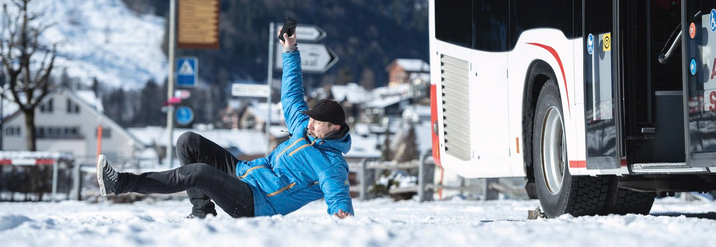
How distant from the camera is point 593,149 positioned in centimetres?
734

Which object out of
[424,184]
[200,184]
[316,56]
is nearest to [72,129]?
[424,184]

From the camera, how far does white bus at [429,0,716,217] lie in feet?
21.3

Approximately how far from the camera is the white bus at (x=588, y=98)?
6.48m

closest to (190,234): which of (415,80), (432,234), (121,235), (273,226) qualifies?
(121,235)

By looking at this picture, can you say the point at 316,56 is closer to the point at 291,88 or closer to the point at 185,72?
the point at 185,72

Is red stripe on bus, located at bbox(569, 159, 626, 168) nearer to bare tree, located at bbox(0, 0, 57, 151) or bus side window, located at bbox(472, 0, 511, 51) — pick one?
bus side window, located at bbox(472, 0, 511, 51)

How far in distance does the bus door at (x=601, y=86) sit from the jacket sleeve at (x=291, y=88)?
1.88m

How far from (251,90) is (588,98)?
11.3m

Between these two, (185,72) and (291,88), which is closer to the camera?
(291,88)

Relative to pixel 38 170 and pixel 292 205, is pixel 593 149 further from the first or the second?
pixel 38 170

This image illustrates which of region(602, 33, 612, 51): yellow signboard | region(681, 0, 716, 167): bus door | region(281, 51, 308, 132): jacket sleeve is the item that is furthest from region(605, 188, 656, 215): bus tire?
region(281, 51, 308, 132): jacket sleeve

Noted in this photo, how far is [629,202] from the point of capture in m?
8.34

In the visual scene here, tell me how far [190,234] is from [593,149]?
11.9 feet

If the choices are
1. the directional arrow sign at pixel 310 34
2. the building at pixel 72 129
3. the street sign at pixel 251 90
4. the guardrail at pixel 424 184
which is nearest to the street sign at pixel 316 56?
the directional arrow sign at pixel 310 34
